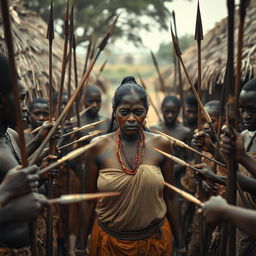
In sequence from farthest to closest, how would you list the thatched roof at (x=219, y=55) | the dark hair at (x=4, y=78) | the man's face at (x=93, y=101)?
the man's face at (x=93, y=101) < the thatched roof at (x=219, y=55) < the dark hair at (x=4, y=78)

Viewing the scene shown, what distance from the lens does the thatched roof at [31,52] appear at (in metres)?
5.83

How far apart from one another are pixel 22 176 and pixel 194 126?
442 centimetres

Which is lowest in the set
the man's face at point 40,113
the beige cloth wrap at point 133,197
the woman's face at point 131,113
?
the beige cloth wrap at point 133,197

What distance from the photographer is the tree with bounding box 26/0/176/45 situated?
49.4 feet

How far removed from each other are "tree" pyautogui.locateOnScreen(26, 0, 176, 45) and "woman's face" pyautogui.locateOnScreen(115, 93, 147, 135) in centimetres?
1262

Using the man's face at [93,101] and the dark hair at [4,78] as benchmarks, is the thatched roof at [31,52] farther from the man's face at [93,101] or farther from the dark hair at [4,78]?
the dark hair at [4,78]

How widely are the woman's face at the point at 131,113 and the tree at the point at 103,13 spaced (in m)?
12.6

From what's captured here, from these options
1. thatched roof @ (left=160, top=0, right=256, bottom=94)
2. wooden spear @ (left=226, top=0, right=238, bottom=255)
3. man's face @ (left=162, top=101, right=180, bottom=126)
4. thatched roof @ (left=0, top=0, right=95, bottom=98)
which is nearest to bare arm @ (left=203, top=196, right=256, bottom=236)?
wooden spear @ (left=226, top=0, right=238, bottom=255)

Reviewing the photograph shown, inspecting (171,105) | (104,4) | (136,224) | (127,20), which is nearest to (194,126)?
(171,105)

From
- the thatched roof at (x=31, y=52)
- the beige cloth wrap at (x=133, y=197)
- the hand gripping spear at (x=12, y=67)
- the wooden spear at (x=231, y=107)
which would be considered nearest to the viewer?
the hand gripping spear at (x=12, y=67)

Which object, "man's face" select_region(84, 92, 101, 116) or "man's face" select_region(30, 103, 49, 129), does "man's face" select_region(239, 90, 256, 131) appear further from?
"man's face" select_region(84, 92, 101, 116)

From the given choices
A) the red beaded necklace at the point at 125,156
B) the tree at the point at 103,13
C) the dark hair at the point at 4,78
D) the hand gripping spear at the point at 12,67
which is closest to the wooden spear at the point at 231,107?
the red beaded necklace at the point at 125,156

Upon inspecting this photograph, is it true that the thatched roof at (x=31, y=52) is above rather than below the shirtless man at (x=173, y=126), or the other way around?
above

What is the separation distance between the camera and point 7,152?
2.21 m
